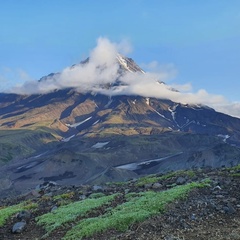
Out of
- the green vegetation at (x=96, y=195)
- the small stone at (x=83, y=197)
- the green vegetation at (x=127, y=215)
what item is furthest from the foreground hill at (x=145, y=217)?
the green vegetation at (x=96, y=195)

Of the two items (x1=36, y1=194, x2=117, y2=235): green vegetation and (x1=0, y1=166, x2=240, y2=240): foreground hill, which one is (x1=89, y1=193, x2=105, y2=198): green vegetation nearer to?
(x1=0, y1=166, x2=240, y2=240): foreground hill

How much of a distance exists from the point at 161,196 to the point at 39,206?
10.4m

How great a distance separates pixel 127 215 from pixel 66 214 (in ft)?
16.1

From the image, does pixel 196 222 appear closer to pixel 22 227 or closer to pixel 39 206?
pixel 22 227

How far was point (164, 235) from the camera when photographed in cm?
1638

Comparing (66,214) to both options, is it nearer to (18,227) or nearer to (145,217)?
(18,227)

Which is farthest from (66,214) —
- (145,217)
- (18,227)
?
(145,217)

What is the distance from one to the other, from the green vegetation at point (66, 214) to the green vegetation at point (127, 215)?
136cm

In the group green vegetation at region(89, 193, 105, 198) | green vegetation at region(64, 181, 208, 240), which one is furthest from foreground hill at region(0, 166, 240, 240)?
green vegetation at region(89, 193, 105, 198)

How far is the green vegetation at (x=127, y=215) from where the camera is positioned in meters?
18.2

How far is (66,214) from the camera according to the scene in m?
22.2

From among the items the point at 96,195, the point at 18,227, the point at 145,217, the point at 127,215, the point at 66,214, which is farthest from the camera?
the point at 96,195

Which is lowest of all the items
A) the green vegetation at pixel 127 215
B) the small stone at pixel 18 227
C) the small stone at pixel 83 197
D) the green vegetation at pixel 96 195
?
the small stone at pixel 18 227

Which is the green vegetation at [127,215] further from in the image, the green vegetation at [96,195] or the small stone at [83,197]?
the small stone at [83,197]
